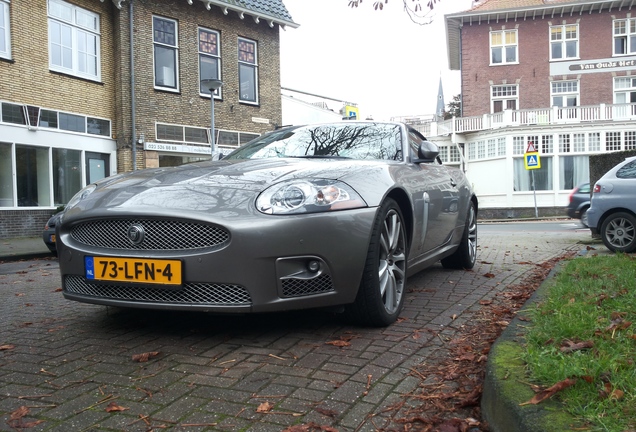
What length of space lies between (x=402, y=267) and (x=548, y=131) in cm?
2877

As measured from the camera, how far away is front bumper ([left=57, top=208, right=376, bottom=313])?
2.92m

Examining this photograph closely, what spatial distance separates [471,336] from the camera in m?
3.38

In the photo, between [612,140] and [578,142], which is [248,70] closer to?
[578,142]

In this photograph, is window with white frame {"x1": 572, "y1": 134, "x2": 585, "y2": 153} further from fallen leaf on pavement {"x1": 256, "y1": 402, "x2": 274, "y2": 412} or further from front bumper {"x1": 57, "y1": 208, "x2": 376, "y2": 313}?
fallen leaf on pavement {"x1": 256, "y1": 402, "x2": 274, "y2": 412}

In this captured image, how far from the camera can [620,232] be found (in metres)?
7.95

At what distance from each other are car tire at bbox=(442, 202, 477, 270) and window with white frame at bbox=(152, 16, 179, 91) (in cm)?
1401

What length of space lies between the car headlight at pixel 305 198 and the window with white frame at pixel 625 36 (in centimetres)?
3329

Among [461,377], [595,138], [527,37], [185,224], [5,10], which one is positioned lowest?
[461,377]

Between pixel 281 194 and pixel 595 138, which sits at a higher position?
pixel 595 138

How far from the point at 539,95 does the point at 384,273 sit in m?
31.7

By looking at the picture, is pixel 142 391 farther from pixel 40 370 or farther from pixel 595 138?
pixel 595 138

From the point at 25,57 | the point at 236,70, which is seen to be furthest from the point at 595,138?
the point at 25,57

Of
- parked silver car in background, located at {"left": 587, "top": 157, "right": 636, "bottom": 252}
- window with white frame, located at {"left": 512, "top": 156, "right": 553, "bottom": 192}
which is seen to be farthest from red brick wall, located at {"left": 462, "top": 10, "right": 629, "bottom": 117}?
parked silver car in background, located at {"left": 587, "top": 157, "right": 636, "bottom": 252}

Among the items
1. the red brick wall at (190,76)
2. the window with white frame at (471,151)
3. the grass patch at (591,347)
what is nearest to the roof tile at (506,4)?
the window with white frame at (471,151)
